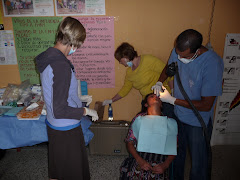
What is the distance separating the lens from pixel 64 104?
139 centimetres

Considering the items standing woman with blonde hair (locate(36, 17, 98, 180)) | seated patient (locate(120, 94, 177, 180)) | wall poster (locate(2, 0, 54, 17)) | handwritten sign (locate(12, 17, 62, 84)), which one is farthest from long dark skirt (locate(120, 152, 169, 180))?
wall poster (locate(2, 0, 54, 17))

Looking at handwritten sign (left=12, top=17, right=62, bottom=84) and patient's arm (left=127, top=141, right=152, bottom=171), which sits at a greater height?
handwritten sign (left=12, top=17, right=62, bottom=84)

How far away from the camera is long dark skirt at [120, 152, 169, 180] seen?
68.2 inches

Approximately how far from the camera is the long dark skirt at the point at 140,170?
5.68ft

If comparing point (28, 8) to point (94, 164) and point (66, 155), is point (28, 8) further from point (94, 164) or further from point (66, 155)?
point (94, 164)

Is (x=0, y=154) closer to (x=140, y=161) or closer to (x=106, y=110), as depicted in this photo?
(x=106, y=110)

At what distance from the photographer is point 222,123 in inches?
118

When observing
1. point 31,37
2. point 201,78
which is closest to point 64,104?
point 201,78

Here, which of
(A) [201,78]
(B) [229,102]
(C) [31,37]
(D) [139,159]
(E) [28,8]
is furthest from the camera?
(B) [229,102]

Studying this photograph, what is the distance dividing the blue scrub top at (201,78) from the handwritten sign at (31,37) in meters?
1.87

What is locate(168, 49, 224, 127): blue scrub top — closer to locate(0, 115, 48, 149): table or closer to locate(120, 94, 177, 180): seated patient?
locate(120, 94, 177, 180): seated patient

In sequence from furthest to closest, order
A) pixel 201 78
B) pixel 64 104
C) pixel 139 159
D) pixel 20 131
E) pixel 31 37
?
pixel 31 37 < pixel 20 131 < pixel 139 159 < pixel 201 78 < pixel 64 104

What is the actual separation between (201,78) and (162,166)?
0.86m

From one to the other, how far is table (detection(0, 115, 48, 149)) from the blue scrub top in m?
1.48
